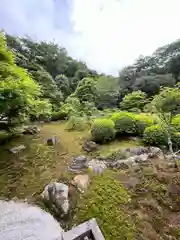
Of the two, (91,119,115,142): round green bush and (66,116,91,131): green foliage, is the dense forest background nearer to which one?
(66,116,91,131): green foliage

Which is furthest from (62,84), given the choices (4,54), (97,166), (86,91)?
(97,166)

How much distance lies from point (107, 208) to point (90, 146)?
9.86 ft

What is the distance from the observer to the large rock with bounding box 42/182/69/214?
372cm

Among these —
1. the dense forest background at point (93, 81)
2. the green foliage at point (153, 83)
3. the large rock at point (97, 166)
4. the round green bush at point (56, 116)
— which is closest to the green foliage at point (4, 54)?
the dense forest background at point (93, 81)

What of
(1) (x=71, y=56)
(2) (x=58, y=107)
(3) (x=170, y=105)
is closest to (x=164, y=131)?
(3) (x=170, y=105)

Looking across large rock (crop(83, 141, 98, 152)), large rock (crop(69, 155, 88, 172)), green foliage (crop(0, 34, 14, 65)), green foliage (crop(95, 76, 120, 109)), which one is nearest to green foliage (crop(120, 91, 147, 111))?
green foliage (crop(95, 76, 120, 109))

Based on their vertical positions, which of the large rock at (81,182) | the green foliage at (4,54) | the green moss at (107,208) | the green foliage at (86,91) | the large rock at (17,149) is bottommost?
the green moss at (107,208)

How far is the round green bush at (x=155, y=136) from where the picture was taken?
6.55m

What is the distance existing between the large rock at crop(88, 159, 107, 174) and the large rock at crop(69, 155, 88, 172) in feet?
0.45

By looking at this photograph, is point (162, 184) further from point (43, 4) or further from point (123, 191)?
point (43, 4)

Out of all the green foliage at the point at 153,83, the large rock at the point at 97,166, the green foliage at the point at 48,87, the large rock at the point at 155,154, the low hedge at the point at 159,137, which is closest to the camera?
the large rock at the point at 97,166

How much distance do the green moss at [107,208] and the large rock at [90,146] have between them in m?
2.08

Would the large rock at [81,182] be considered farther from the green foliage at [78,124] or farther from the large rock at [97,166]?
the green foliage at [78,124]

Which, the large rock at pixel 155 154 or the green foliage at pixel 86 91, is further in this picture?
the green foliage at pixel 86 91
